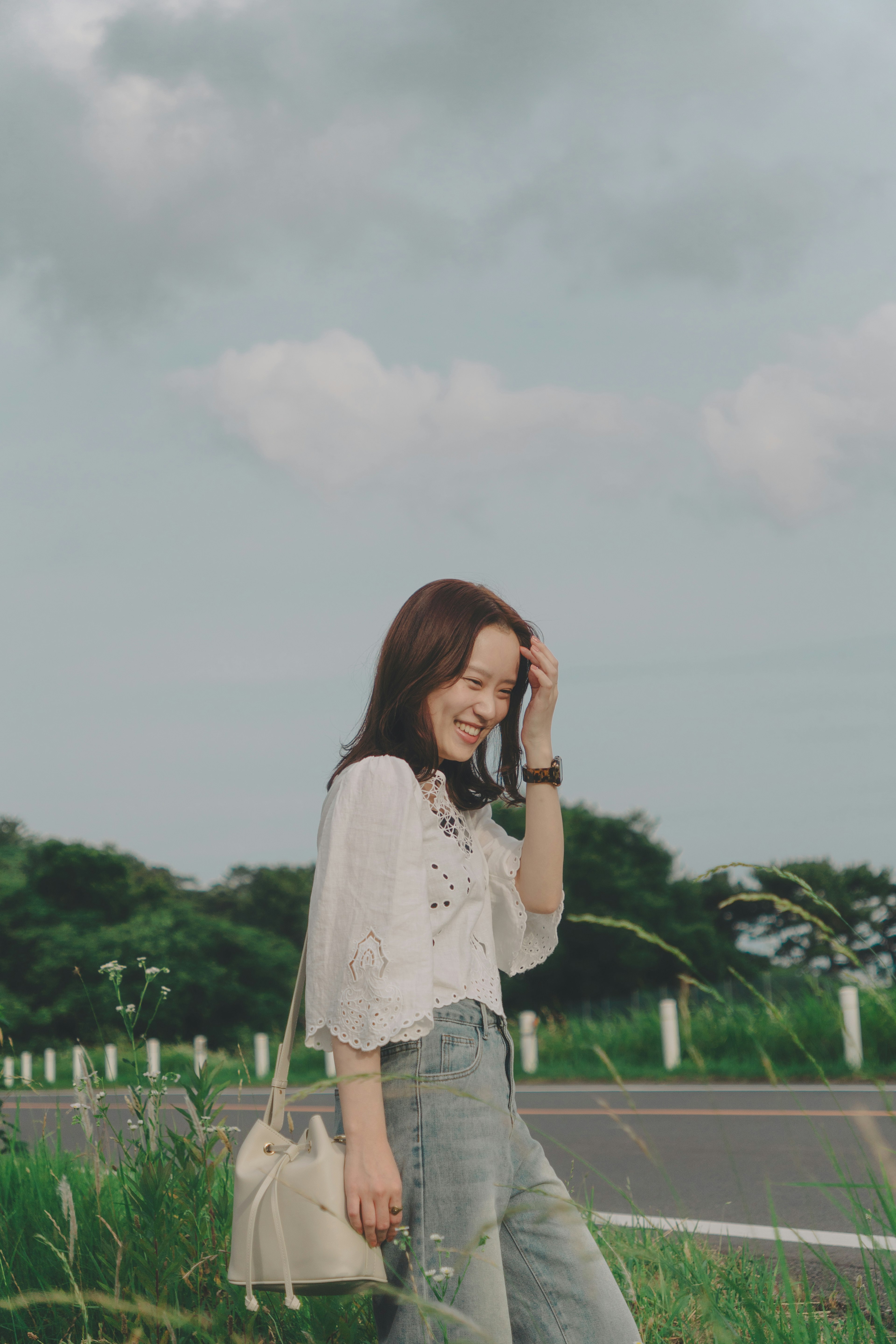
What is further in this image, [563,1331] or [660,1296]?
[660,1296]

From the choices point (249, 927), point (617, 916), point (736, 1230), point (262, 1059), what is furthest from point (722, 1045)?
point (249, 927)

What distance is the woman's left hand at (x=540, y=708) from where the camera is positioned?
2336mm

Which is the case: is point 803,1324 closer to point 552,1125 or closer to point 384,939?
point 384,939

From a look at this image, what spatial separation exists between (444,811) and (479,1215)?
26.1 inches

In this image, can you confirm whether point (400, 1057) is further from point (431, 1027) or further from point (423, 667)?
point (423, 667)

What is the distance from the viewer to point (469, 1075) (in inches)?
72.7

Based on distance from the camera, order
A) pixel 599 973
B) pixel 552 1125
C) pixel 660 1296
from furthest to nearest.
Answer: pixel 599 973, pixel 552 1125, pixel 660 1296

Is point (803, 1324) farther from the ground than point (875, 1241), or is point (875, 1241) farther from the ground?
point (875, 1241)

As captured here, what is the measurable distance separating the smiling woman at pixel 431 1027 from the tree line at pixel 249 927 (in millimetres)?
26049

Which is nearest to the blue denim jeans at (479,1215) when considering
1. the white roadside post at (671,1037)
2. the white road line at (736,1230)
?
the white road line at (736,1230)

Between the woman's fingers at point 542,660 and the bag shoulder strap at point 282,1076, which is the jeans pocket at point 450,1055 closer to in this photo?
the bag shoulder strap at point 282,1076

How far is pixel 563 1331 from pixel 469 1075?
45 centimetres

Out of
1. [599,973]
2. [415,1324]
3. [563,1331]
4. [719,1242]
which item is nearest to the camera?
[415,1324]

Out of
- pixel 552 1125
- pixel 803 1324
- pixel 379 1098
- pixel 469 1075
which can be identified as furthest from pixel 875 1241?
pixel 552 1125
